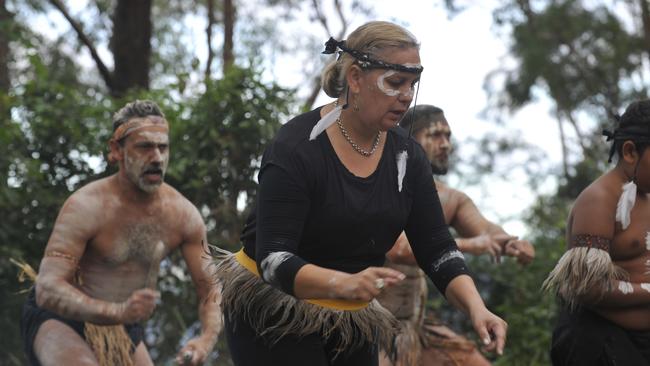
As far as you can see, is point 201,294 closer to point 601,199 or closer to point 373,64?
point 601,199

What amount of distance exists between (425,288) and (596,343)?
68.9 inches

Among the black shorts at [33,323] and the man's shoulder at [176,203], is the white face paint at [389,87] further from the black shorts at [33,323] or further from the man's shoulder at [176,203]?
the black shorts at [33,323]

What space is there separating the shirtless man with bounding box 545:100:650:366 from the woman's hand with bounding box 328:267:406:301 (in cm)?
197

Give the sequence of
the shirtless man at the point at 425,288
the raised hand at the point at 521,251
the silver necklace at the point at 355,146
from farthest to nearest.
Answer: the shirtless man at the point at 425,288
the raised hand at the point at 521,251
the silver necklace at the point at 355,146

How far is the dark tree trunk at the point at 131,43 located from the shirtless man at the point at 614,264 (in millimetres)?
8157

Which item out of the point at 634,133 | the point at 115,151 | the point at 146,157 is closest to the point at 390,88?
the point at 634,133

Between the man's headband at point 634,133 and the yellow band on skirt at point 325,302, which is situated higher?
the man's headband at point 634,133

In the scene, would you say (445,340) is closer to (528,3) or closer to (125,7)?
(125,7)

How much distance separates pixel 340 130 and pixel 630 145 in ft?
6.07

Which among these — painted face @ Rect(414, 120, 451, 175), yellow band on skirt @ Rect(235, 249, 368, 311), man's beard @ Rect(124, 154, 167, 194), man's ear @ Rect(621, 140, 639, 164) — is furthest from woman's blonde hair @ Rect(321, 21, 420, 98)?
painted face @ Rect(414, 120, 451, 175)

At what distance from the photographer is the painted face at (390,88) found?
4.25 metres

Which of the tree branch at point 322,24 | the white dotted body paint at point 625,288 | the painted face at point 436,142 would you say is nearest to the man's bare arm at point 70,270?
the painted face at point 436,142

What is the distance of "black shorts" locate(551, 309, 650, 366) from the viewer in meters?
5.44

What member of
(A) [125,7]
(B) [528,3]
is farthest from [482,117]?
(A) [125,7]
